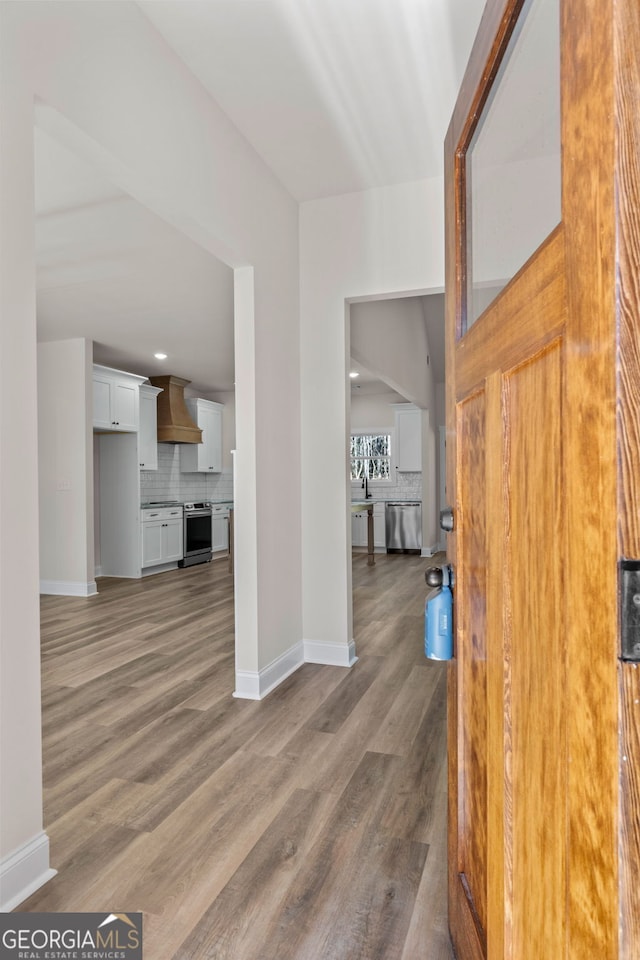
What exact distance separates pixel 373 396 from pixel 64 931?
28.3 feet

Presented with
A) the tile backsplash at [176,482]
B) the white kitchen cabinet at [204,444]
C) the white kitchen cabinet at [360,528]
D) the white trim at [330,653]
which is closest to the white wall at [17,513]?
the white trim at [330,653]

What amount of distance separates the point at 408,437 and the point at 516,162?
8077 mm

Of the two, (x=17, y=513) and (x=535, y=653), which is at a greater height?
(x=17, y=513)

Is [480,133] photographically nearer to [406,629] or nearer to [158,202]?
[158,202]

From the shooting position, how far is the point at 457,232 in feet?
4.32

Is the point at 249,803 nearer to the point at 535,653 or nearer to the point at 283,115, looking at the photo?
the point at 535,653

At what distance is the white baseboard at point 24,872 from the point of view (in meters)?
1.47

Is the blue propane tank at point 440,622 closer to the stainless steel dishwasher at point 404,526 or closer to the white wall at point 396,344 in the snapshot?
the white wall at point 396,344

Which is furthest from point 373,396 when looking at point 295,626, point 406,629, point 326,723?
point 326,723

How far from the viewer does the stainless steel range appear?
7812 mm

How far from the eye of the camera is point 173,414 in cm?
780

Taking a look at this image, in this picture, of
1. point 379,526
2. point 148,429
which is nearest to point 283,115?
point 148,429

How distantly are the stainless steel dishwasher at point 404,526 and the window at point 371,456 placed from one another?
96cm

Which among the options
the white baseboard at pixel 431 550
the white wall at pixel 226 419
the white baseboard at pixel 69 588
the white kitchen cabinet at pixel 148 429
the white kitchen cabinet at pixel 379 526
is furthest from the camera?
the white wall at pixel 226 419
